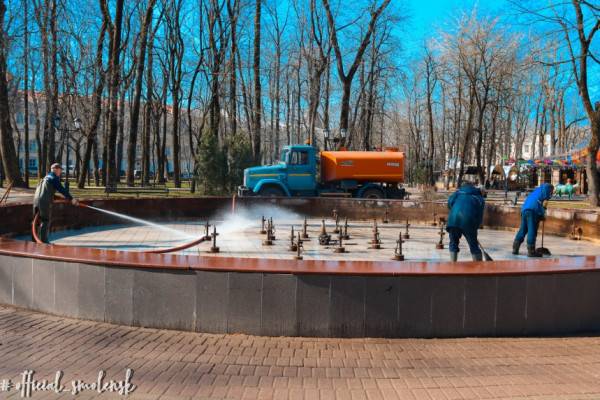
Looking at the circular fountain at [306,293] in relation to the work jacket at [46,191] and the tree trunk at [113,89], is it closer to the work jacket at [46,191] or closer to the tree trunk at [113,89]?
the work jacket at [46,191]

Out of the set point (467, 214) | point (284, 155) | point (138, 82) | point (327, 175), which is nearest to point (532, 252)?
point (467, 214)

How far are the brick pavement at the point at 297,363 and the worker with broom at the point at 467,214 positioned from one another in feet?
9.66

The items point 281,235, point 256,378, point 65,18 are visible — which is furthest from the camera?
point 65,18

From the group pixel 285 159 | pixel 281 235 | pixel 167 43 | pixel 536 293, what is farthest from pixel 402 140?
pixel 536 293

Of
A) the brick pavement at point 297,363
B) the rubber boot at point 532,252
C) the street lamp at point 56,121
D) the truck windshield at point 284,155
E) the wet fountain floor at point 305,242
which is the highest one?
the street lamp at point 56,121

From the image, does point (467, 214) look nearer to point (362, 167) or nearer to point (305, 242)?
point (305, 242)

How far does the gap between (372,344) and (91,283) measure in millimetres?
3133

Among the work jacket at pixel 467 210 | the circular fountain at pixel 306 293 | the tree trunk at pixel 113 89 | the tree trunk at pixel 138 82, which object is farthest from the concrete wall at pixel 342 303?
the tree trunk at pixel 138 82

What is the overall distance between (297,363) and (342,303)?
2.93 ft

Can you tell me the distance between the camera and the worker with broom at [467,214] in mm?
8062

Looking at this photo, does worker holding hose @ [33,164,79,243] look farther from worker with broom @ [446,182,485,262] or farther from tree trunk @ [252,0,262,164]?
tree trunk @ [252,0,262,164]

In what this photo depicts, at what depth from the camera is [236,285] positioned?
523 centimetres

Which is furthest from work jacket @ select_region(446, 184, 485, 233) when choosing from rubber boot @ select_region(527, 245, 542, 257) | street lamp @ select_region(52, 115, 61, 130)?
street lamp @ select_region(52, 115, 61, 130)

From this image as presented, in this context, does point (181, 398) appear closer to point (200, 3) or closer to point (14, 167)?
point (14, 167)
